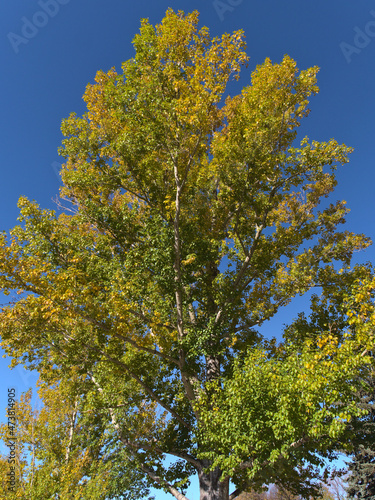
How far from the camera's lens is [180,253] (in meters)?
7.98

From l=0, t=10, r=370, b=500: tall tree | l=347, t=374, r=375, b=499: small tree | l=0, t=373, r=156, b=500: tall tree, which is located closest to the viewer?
l=0, t=10, r=370, b=500: tall tree

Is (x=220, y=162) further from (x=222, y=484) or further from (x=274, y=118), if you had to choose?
(x=222, y=484)

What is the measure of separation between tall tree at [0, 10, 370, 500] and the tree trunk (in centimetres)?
3

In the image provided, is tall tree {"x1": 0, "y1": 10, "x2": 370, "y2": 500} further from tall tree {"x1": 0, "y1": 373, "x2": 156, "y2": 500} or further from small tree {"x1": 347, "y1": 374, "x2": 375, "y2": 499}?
small tree {"x1": 347, "y1": 374, "x2": 375, "y2": 499}

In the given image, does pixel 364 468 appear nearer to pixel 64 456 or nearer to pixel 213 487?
pixel 213 487

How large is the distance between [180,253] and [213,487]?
5.66m

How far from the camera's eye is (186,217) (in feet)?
28.4

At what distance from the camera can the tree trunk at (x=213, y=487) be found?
7.21 m

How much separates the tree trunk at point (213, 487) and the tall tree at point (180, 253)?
0.11ft

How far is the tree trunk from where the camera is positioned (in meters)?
7.21

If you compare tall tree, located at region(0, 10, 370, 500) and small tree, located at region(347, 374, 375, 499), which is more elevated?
tall tree, located at region(0, 10, 370, 500)

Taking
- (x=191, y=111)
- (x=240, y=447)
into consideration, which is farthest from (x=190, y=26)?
(x=240, y=447)

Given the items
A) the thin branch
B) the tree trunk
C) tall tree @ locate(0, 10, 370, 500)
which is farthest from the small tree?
the thin branch

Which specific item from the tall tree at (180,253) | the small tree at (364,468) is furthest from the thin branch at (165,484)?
the small tree at (364,468)
